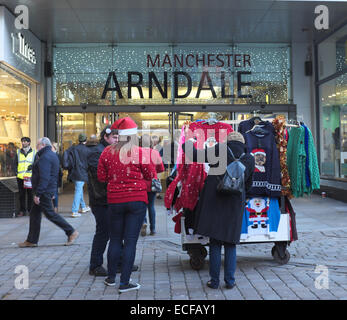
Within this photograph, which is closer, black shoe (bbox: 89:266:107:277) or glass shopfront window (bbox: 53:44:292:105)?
black shoe (bbox: 89:266:107:277)

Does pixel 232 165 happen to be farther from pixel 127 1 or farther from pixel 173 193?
pixel 127 1

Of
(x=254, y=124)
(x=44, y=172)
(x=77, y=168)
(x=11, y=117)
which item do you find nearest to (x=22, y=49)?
(x=11, y=117)

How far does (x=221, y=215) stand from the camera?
4.99 m

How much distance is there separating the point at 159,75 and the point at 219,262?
11141 mm

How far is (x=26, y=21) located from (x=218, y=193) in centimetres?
939

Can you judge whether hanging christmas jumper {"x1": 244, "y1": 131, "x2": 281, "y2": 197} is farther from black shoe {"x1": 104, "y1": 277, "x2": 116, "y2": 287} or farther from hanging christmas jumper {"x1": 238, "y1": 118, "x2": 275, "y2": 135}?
black shoe {"x1": 104, "y1": 277, "x2": 116, "y2": 287}

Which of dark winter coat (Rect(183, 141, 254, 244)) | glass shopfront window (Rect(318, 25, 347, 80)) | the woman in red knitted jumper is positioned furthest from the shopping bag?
glass shopfront window (Rect(318, 25, 347, 80))

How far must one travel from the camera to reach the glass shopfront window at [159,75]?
1527 centimetres

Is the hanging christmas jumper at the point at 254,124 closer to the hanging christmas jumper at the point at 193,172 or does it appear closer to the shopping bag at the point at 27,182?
the hanging christmas jumper at the point at 193,172

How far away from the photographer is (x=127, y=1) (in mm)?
11203

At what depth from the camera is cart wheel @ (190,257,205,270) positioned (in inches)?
227

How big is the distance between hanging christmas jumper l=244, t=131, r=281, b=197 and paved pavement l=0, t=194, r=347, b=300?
968 millimetres

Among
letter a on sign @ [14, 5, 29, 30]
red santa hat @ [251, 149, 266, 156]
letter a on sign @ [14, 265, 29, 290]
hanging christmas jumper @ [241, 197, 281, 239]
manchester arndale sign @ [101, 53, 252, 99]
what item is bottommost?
letter a on sign @ [14, 265, 29, 290]

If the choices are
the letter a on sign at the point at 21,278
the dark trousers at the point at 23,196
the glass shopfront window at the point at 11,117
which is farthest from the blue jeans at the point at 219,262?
the glass shopfront window at the point at 11,117
